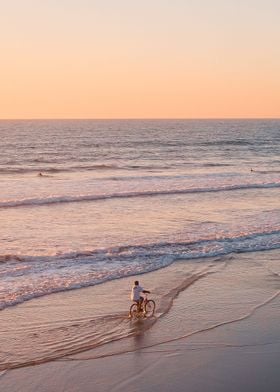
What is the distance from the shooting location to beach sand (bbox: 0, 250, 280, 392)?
13664 millimetres

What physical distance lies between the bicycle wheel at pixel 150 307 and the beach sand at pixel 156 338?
0.65ft

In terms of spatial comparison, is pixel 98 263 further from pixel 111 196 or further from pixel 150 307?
pixel 111 196

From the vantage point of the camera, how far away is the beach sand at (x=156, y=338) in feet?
44.8

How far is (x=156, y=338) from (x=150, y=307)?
7.91ft

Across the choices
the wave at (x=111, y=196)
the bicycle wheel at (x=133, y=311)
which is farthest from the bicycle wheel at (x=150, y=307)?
the wave at (x=111, y=196)

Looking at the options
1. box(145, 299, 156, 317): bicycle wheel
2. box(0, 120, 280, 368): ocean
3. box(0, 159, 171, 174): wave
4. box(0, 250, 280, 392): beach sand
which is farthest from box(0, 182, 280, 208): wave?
box(145, 299, 156, 317): bicycle wheel

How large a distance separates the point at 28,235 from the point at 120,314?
11837 mm

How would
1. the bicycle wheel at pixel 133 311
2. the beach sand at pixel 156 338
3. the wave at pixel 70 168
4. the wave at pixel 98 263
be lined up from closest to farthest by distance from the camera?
1. the beach sand at pixel 156 338
2. the bicycle wheel at pixel 133 311
3. the wave at pixel 98 263
4. the wave at pixel 70 168

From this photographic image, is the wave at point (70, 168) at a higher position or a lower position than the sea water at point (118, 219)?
higher

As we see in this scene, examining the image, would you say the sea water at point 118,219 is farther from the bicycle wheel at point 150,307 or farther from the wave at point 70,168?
the bicycle wheel at point 150,307

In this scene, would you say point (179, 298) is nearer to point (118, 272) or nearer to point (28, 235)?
point (118, 272)

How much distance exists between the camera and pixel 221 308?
18828 millimetres

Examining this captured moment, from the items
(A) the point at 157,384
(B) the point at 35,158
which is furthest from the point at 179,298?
(B) the point at 35,158

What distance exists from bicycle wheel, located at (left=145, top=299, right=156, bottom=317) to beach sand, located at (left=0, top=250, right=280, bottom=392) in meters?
0.20
